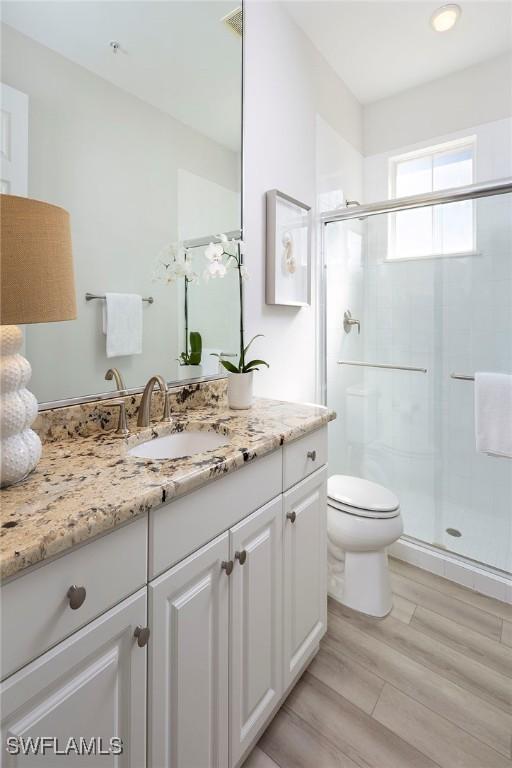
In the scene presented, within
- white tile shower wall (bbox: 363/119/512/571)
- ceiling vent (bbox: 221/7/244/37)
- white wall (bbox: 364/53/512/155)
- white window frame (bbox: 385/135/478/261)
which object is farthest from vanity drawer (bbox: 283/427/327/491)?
white wall (bbox: 364/53/512/155)

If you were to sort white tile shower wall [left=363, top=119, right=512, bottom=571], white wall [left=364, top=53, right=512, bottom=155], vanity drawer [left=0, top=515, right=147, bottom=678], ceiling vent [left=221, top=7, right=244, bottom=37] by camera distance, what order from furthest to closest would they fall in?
white wall [left=364, top=53, right=512, bottom=155] < white tile shower wall [left=363, top=119, right=512, bottom=571] < ceiling vent [left=221, top=7, right=244, bottom=37] < vanity drawer [left=0, top=515, right=147, bottom=678]

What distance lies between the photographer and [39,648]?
603 millimetres

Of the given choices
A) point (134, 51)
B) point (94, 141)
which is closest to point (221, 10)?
Result: point (134, 51)

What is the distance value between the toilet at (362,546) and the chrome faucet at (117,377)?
1.12m

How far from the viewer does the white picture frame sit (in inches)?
71.6

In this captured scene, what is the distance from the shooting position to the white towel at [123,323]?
1217mm

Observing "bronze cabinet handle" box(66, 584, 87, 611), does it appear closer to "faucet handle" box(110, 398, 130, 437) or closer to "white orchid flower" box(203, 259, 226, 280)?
"faucet handle" box(110, 398, 130, 437)

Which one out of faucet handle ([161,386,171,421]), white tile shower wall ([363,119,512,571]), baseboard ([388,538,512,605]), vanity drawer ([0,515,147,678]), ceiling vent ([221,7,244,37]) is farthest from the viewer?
white tile shower wall ([363,119,512,571])

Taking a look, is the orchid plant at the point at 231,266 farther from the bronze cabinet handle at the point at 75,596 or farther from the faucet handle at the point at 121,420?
the bronze cabinet handle at the point at 75,596

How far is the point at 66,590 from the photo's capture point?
2.09 feet

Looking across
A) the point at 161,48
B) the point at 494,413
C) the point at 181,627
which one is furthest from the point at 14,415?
the point at 494,413

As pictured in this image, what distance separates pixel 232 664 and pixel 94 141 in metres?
1.49

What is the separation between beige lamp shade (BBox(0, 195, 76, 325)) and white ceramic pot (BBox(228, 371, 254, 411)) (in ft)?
2.52

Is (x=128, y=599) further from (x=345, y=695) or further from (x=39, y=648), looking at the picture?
(x=345, y=695)
